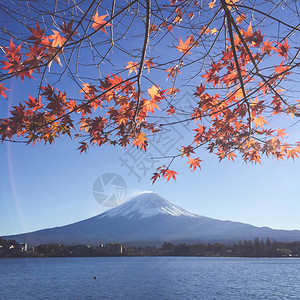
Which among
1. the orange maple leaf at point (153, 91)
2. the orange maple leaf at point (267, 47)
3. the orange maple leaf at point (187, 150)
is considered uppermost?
the orange maple leaf at point (267, 47)

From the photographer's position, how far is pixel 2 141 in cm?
240

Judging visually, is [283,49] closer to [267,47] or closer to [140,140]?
[267,47]

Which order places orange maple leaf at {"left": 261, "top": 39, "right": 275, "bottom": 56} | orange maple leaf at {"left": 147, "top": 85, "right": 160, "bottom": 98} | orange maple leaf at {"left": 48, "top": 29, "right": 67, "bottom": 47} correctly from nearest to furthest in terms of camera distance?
orange maple leaf at {"left": 48, "top": 29, "right": 67, "bottom": 47}, orange maple leaf at {"left": 261, "top": 39, "right": 275, "bottom": 56}, orange maple leaf at {"left": 147, "top": 85, "right": 160, "bottom": 98}

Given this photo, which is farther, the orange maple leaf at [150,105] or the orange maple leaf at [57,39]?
the orange maple leaf at [150,105]

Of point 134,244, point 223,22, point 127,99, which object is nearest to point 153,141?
point 127,99

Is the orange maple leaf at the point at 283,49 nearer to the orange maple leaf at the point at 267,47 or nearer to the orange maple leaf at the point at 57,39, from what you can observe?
the orange maple leaf at the point at 267,47

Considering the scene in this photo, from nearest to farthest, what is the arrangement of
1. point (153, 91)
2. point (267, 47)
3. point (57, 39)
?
point (57, 39)
point (267, 47)
point (153, 91)

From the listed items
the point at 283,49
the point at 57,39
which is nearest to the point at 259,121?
the point at 283,49

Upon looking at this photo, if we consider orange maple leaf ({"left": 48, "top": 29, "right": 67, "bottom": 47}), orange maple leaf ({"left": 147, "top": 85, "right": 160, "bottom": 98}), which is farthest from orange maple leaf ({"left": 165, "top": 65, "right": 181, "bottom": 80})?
orange maple leaf ({"left": 48, "top": 29, "right": 67, "bottom": 47})

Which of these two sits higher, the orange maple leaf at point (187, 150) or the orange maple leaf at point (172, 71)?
the orange maple leaf at point (172, 71)

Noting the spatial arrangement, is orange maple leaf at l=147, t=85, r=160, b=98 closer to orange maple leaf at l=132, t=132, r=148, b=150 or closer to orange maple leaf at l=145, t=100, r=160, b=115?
orange maple leaf at l=145, t=100, r=160, b=115

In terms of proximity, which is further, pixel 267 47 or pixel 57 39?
pixel 267 47

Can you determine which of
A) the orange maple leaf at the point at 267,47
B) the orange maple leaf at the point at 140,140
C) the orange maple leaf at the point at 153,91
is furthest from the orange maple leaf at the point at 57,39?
the orange maple leaf at the point at 267,47

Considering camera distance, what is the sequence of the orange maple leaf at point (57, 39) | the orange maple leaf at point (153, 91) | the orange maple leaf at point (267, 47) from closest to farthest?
the orange maple leaf at point (57, 39) < the orange maple leaf at point (267, 47) < the orange maple leaf at point (153, 91)
